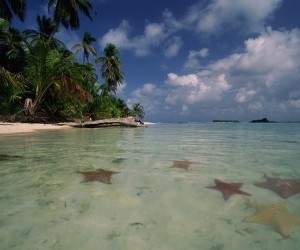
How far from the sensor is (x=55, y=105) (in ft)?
84.1

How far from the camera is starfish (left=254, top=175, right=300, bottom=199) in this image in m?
3.27

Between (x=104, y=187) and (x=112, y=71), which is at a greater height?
Result: (x=112, y=71)

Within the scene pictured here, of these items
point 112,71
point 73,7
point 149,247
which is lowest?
point 149,247

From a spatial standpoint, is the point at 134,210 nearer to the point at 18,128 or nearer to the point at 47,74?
the point at 18,128

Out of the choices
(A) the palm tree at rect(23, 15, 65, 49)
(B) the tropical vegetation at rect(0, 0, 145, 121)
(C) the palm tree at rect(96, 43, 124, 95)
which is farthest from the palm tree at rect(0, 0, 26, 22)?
(C) the palm tree at rect(96, 43, 124, 95)

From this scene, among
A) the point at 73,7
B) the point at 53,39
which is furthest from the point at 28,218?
the point at 53,39

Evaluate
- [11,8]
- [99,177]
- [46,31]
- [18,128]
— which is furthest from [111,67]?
[99,177]

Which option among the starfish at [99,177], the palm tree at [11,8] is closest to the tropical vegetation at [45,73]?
the palm tree at [11,8]

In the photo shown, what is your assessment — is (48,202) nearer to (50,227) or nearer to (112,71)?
(50,227)

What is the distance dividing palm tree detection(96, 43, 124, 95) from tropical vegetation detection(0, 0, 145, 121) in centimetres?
658

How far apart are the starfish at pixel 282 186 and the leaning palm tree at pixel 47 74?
65.5ft

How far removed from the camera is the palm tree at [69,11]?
2647 centimetres

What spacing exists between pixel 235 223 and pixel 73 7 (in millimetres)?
28383

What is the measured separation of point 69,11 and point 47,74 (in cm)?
957
